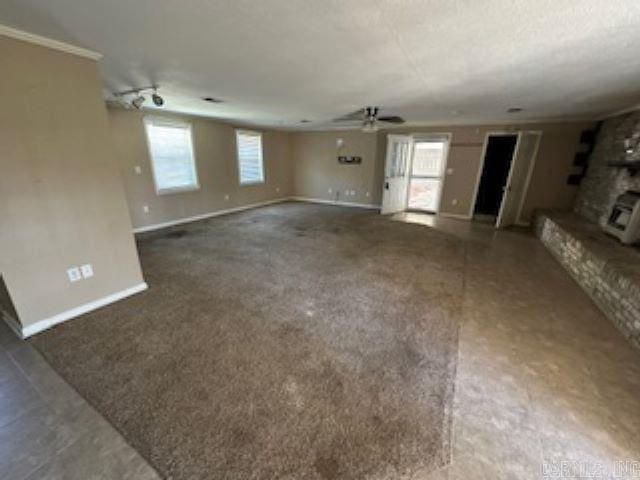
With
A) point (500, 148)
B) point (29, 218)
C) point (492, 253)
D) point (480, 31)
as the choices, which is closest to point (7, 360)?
point (29, 218)

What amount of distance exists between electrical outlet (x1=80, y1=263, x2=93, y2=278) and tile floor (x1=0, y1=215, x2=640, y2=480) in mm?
664

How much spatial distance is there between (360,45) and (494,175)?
649 cm

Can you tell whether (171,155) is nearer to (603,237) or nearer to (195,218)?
(195,218)

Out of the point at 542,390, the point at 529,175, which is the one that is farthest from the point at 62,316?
the point at 529,175

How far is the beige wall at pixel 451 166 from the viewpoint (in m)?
5.57

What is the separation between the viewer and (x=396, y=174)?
6.61 m

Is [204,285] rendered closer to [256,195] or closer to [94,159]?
[94,159]

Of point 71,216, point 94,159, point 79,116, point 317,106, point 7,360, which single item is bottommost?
point 7,360

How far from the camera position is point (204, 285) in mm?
3102

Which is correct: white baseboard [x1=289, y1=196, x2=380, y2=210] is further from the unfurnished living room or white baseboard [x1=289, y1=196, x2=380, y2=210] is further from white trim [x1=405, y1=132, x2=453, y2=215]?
the unfurnished living room

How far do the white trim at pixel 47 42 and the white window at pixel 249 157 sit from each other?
4.63m

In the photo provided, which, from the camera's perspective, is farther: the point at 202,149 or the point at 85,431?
the point at 202,149

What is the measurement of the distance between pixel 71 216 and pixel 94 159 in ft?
1.78

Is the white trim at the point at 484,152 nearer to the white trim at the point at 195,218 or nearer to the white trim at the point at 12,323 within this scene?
the white trim at the point at 195,218
